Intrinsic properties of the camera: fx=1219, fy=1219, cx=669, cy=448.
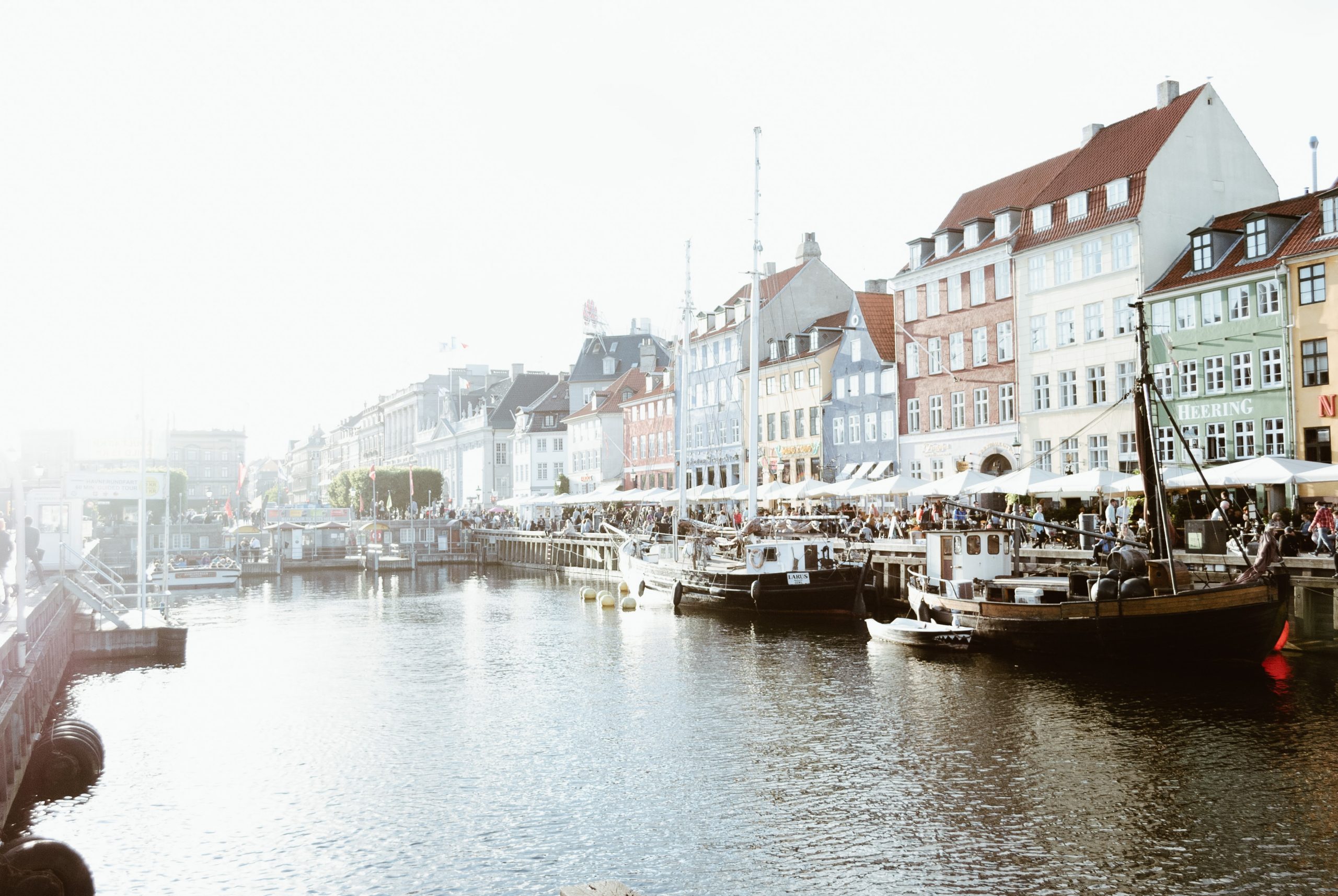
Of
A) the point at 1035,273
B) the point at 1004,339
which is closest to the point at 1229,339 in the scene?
the point at 1035,273

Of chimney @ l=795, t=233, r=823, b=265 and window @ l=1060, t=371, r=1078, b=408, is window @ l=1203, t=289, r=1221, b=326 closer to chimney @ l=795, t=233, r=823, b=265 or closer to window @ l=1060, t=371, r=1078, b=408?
window @ l=1060, t=371, r=1078, b=408

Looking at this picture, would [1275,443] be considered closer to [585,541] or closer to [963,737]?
[963,737]

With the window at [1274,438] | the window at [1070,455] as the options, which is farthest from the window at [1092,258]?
the window at [1274,438]

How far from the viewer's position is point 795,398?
7469cm

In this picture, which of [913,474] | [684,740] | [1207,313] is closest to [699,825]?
[684,740]

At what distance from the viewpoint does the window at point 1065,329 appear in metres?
53.7

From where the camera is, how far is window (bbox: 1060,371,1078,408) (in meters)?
53.0

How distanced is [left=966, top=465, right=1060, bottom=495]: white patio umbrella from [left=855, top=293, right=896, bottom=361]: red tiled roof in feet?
79.5

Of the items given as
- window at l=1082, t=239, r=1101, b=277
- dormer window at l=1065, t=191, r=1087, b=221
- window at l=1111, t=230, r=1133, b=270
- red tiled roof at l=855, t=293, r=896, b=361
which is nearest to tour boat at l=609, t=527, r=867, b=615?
window at l=1082, t=239, r=1101, b=277

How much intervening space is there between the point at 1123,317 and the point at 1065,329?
331cm

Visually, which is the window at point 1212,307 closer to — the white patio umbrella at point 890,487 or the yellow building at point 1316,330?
the yellow building at point 1316,330

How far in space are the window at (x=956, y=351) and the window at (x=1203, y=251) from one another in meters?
13.3

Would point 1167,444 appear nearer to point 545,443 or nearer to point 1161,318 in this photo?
point 1161,318

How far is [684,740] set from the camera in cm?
2261
